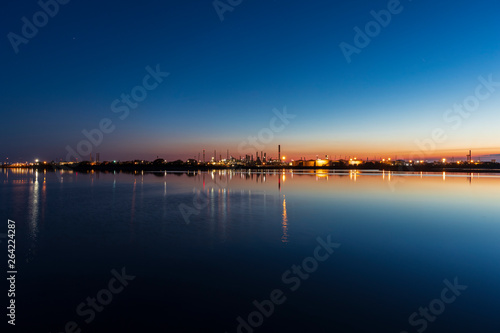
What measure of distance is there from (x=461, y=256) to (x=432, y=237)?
2516 millimetres

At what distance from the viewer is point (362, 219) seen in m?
16.4

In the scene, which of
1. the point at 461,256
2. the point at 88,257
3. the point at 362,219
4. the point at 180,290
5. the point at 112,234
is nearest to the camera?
the point at 180,290

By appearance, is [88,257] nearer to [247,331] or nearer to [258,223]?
[247,331]

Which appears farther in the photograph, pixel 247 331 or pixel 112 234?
pixel 112 234

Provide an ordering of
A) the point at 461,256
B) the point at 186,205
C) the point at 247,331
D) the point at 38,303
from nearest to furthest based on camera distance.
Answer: the point at 247,331 → the point at 38,303 → the point at 461,256 → the point at 186,205

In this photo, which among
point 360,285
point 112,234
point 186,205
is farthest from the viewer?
point 186,205

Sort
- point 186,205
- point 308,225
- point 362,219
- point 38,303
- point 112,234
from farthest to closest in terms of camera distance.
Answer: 1. point 186,205
2. point 362,219
3. point 308,225
4. point 112,234
5. point 38,303

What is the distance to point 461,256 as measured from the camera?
10258 mm

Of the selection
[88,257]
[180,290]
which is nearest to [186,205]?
[88,257]

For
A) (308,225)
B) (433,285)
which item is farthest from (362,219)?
(433,285)

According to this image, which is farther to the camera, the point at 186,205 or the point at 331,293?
the point at 186,205

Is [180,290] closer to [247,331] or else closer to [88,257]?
[247,331]

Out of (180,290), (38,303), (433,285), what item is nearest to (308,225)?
(433,285)

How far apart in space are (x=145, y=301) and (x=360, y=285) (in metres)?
5.31
